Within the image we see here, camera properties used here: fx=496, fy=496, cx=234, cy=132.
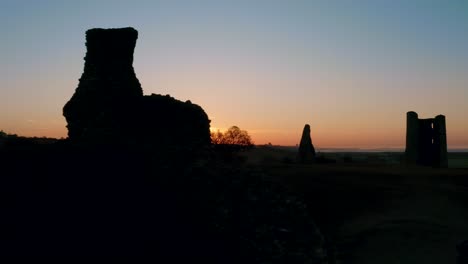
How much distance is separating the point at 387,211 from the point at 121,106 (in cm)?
1166

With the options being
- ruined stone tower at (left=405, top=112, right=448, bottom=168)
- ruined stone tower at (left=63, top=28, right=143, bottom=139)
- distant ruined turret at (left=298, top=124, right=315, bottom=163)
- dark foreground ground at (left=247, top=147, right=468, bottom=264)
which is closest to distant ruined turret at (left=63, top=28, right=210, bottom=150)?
ruined stone tower at (left=63, top=28, right=143, bottom=139)

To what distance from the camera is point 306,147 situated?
110 ft

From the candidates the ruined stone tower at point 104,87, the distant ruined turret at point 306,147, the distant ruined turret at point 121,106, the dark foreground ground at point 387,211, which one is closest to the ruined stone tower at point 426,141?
the dark foreground ground at point 387,211

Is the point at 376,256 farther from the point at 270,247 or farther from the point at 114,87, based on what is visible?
the point at 114,87

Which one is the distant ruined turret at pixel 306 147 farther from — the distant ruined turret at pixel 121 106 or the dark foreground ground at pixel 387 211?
the distant ruined turret at pixel 121 106

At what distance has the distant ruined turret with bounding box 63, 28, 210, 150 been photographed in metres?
20.6

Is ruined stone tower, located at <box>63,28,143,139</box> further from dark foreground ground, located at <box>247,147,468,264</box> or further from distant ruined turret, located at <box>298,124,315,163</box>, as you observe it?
distant ruined turret, located at <box>298,124,315,163</box>

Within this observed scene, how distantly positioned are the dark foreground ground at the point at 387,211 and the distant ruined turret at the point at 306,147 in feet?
25.1

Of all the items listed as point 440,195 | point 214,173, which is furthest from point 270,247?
point 440,195

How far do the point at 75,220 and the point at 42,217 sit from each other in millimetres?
814

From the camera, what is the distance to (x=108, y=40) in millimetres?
21641

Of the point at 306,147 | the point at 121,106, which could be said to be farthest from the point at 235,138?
the point at 121,106

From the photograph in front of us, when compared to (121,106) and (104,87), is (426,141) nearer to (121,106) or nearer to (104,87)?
(121,106)

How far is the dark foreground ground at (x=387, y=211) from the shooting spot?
15953mm
